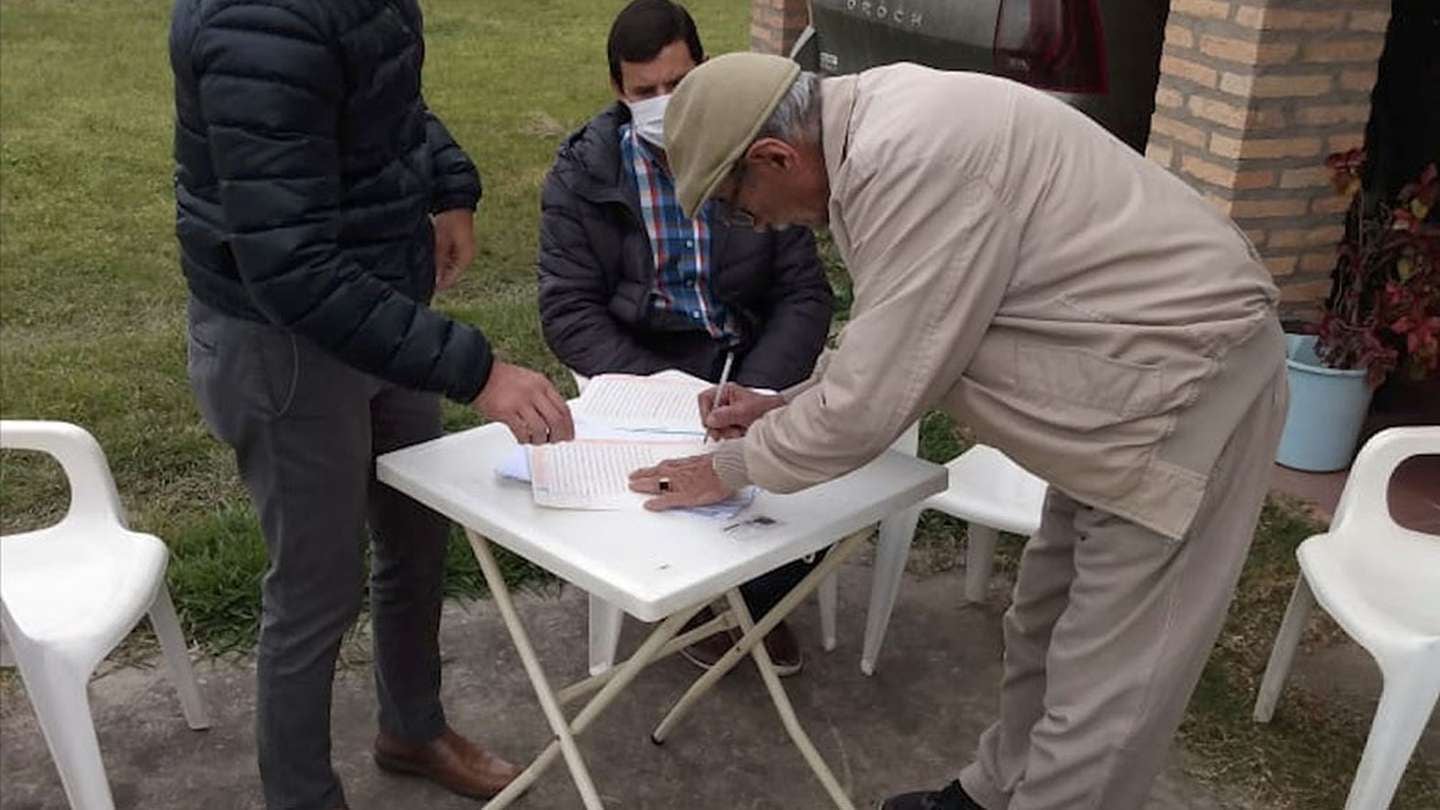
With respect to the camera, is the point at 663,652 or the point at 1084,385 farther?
the point at 663,652

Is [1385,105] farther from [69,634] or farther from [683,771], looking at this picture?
[69,634]

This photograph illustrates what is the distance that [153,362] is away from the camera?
15.3 feet

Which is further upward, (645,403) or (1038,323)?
(1038,323)

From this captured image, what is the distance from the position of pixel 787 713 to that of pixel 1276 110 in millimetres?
2478

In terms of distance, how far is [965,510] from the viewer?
2.99m

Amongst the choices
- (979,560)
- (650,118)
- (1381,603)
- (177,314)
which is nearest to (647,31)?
(650,118)

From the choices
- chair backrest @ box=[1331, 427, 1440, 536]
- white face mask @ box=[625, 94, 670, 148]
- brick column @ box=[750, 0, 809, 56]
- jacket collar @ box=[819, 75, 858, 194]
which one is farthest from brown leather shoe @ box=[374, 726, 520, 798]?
brick column @ box=[750, 0, 809, 56]

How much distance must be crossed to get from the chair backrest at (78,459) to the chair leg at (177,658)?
0.62 ft

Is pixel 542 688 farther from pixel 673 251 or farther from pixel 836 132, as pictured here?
pixel 673 251

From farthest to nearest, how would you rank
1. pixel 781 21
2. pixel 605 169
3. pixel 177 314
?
pixel 781 21 < pixel 177 314 < pixel 605 169

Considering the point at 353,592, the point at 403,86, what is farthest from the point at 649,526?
the point at 403,86

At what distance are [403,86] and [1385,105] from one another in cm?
353

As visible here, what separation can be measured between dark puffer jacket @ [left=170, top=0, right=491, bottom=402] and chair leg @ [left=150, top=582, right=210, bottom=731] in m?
0.91

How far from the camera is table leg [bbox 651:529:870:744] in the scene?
2.34m
